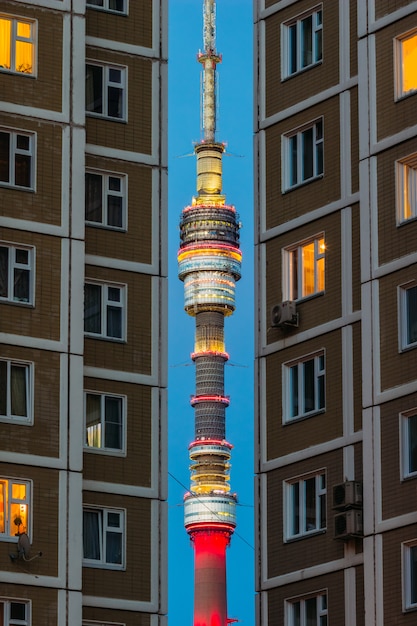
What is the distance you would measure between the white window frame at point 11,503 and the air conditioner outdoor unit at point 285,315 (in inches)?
348

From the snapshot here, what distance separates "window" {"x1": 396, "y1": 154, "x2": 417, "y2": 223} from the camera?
191 ft

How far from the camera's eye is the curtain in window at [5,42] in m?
62.0

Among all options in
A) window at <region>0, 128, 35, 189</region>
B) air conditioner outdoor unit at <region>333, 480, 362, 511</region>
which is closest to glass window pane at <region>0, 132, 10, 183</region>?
window at <region>0, 128, 35, 189</region>

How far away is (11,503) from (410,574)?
10493mm

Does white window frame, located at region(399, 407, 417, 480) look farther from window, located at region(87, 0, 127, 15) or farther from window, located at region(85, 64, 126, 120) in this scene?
window, located at region(87, 0, 127, 15)

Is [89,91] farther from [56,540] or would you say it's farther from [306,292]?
[56,540]

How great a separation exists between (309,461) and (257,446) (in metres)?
2.85

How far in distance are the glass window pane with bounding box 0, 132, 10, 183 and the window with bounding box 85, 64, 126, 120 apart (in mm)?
3645

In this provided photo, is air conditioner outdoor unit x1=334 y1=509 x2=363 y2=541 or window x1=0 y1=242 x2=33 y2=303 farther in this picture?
window x1=0 y1=242 x2=33 y2=303

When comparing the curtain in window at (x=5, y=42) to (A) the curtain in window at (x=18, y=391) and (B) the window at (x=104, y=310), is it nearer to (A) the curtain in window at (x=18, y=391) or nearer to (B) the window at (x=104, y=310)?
(B) the window at (x=104, y=310)

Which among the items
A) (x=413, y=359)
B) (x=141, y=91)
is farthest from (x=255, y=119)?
(x=413, y=359)

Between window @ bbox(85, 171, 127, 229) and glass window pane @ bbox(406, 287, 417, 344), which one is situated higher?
window @ bbox(85, 171, 127, 229)

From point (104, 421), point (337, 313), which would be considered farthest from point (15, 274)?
point (337, 313)

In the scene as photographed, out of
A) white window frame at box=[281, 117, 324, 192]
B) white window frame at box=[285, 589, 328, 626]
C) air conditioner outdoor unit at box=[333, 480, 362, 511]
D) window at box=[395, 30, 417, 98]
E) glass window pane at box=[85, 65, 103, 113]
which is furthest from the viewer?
glass window pane at box=[85, 65, 103, 113]
